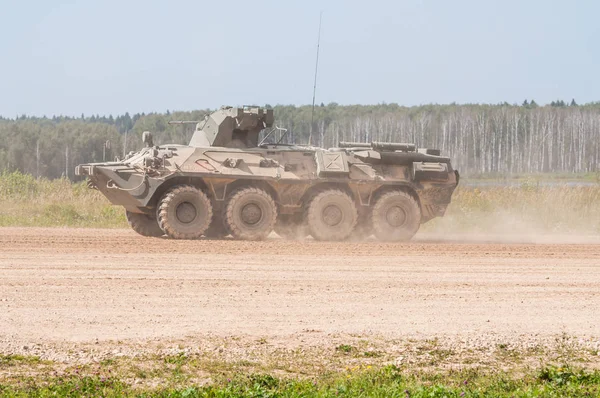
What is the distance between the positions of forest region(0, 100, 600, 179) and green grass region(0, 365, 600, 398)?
64.2 metres

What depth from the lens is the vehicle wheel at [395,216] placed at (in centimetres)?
2225

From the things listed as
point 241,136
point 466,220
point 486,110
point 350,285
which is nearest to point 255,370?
point 350,285

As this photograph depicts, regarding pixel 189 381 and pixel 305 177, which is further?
pixel 305 177

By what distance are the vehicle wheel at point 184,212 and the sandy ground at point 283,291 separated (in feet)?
1.40

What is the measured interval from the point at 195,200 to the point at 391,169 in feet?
14.1

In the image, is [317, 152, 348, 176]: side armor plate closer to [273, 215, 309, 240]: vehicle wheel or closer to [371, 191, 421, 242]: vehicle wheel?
[371, 191, 421, 242]: vehicle wheel

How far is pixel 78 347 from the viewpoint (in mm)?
10102

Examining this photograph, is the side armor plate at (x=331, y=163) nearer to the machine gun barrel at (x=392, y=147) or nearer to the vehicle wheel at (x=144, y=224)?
the machine gun barrel at (x=392, y=147)

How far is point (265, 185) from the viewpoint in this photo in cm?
2162

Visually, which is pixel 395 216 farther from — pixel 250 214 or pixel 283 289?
pixel 283 289

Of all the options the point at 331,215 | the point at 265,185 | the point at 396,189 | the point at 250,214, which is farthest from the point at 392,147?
the point at 250,214

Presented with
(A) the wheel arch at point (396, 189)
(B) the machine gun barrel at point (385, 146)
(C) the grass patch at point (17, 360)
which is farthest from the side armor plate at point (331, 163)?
(C) the grass patch at point (17, 360)

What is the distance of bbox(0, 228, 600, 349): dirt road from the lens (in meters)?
11.4

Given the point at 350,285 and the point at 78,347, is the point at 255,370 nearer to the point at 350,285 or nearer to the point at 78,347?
the point at 78,347
